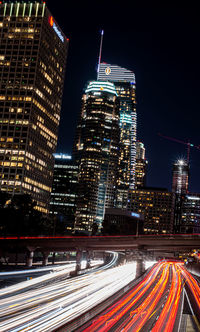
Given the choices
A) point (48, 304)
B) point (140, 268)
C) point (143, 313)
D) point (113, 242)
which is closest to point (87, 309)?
point (48, 304)

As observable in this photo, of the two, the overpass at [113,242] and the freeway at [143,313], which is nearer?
the freeway at [143,313]

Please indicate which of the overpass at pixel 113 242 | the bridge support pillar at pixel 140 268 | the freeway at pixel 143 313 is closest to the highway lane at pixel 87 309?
the freeway at pixel 143 313

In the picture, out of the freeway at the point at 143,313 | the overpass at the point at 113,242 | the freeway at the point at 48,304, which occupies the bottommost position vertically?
the freeway at the point at 143,313

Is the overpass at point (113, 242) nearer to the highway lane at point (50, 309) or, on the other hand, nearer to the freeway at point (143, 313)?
the freeway at point (143, 313)

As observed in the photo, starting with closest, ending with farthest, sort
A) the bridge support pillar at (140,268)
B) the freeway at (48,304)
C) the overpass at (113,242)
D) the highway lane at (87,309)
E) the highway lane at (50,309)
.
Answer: the highway lane at (50,309) < the freeway at (48,304) < the highway lane at (87,309) < the bridge support pillar at (140,268) < the overpass at (113,242)

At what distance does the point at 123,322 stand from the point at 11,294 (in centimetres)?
1806

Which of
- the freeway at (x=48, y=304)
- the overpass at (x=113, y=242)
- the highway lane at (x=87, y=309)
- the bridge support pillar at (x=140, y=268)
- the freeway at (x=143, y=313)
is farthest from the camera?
the overpass at (x=113, y=242)

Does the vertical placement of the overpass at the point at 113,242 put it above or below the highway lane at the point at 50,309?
above

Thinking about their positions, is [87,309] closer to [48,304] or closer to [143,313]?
[48,304]

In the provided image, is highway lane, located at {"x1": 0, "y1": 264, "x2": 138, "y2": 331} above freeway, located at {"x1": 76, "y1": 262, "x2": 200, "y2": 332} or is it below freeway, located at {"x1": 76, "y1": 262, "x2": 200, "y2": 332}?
above

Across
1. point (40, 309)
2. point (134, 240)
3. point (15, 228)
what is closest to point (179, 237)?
point (134, 240)

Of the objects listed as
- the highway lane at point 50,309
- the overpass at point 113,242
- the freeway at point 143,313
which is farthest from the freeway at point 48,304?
the overpass at point 113,242

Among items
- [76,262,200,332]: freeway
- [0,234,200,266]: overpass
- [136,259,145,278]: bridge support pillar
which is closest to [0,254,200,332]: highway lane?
[76,262,200,332]: freeway

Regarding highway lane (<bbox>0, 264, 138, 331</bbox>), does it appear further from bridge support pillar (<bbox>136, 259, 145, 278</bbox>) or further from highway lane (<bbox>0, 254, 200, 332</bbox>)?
bridge support pillar (<bbox>136, 259, 145, 278</bbox>)
